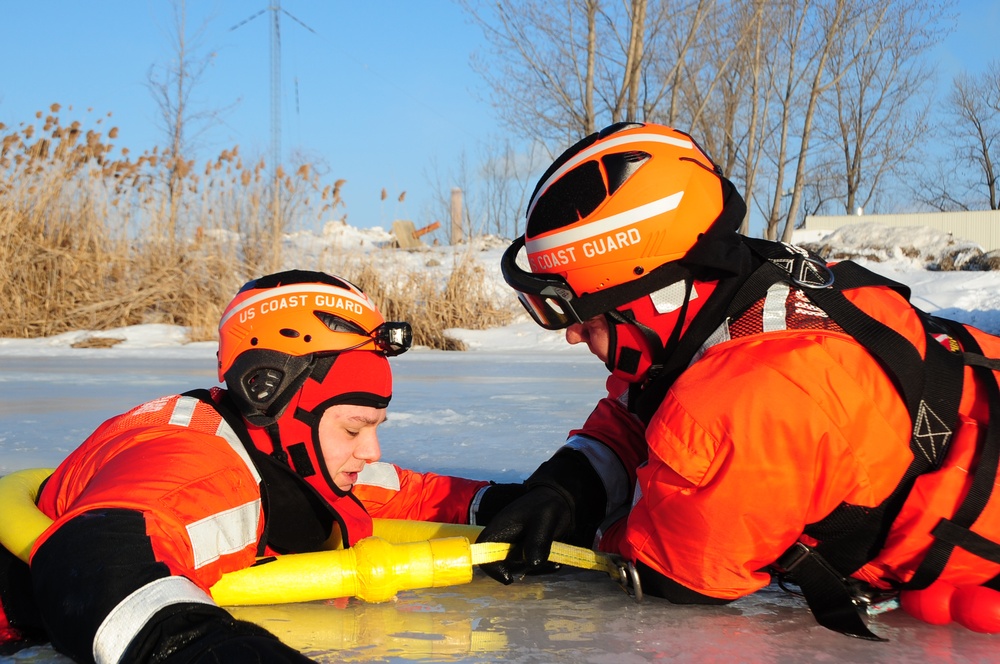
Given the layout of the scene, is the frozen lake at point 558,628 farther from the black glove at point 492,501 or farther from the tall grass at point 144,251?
the tall grass at point 144,251

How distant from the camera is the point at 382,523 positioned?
2520 mm

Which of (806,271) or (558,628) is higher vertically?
(806,271)

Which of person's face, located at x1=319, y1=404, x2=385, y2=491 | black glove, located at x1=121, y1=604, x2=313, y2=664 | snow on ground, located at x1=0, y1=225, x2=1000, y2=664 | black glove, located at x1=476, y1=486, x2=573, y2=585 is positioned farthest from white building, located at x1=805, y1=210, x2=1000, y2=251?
black glove, located at x1=121, y1=604, x2=313, y2=664

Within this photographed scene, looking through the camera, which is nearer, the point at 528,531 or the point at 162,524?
the point at 162,524

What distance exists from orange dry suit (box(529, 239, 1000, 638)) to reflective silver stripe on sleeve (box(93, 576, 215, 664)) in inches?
36.4

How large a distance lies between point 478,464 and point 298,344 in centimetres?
154

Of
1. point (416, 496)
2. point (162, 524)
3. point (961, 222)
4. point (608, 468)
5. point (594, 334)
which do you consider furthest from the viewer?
point (961, 222)

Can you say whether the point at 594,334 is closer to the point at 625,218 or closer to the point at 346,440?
the point at 625,218

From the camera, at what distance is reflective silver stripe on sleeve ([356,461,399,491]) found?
2.74m

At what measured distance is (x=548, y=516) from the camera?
87.5 inches

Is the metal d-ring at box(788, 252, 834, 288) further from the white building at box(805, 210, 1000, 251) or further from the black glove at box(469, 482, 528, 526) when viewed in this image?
the white building at box(805, 210, 1000, 251)

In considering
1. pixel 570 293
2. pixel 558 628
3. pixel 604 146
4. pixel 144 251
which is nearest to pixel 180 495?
pixel 558 628

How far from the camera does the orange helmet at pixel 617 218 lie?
195 centimetres

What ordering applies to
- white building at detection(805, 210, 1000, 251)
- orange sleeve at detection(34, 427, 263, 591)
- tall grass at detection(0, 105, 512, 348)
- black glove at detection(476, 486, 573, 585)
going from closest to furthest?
1. orange sleeve at detection(34, 427, 263, 591)
2. black glove at detection(476, 486, 573, 585)
3. tall grass at detection(0, 105, 512, 348)
4. white building at detection(805, 210, 1000, 251)
